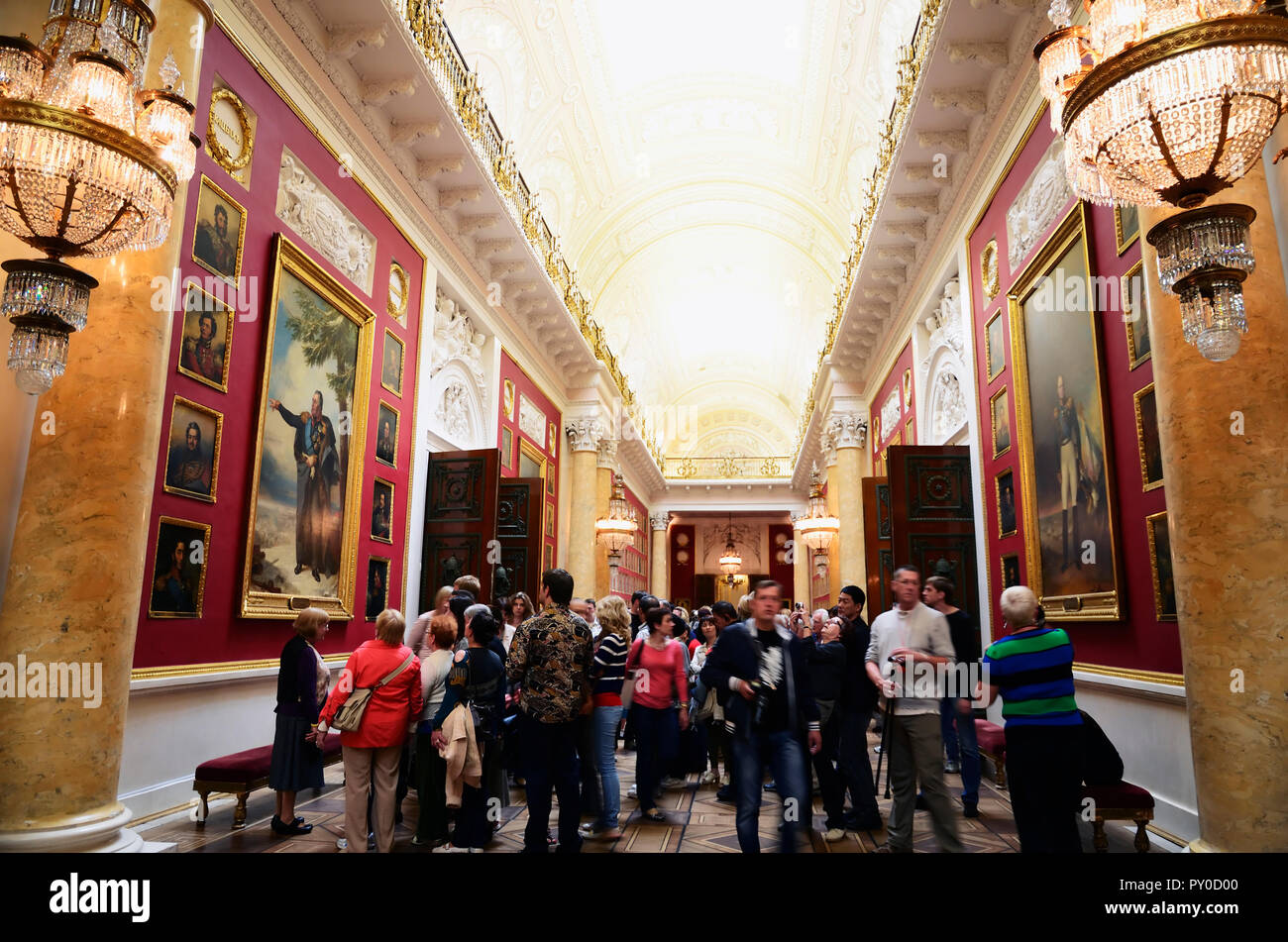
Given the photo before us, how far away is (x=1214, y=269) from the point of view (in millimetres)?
3266

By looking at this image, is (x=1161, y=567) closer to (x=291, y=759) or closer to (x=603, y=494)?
(x=291, y=759)

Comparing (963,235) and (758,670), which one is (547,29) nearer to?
(963,235)

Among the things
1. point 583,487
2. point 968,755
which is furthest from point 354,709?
point 583,487

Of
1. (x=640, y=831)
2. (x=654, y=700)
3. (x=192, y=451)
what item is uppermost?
(x=192, y=451)

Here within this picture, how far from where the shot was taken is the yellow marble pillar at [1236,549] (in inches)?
152

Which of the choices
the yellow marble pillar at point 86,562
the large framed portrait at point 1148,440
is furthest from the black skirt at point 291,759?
the large framed portrait at point 1148,440

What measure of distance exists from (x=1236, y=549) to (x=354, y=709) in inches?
194

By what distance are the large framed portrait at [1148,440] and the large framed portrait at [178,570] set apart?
705cm

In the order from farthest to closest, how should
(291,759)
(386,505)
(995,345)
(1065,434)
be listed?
(386,505) → (995,345) → (1065,434) → (291,759)

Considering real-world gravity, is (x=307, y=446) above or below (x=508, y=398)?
below

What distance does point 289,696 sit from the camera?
210 inches

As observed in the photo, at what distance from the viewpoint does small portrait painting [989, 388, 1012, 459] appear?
820 cm

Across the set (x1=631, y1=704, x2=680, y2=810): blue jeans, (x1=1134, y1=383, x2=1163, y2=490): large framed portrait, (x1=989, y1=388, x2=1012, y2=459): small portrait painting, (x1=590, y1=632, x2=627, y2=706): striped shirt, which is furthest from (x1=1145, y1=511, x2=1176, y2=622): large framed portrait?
(x1=590, y1=632, x2=627, y2=706): striped shirt

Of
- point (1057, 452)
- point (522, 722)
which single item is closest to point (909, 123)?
point (1057, 452)
